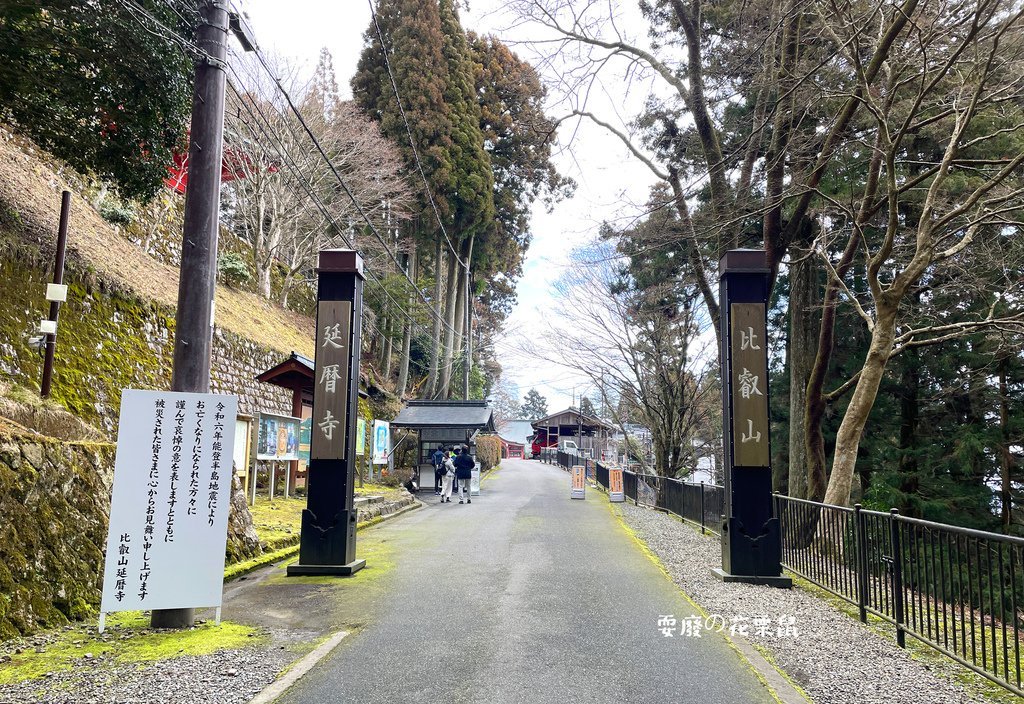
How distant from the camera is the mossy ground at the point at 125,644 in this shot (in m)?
4.42

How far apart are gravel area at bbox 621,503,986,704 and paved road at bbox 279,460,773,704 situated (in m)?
0.37

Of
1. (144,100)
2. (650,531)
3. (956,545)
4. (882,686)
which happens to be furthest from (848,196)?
(144,100)

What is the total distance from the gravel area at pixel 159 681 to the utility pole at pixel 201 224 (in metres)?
0.98

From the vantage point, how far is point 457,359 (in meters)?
35.3

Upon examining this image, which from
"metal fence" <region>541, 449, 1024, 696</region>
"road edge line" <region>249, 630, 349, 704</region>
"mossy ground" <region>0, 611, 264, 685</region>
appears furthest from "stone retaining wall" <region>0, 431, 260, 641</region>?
"metal fence" <region>541, 449, 1024, 696</region>

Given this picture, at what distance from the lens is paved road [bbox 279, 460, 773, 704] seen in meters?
4.23

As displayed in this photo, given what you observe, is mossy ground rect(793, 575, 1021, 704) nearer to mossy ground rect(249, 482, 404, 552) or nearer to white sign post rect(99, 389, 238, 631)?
white sign post rect(99, 389, 238, 631)

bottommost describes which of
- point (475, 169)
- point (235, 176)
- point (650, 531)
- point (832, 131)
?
point (650, 531)

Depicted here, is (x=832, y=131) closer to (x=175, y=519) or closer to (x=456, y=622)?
(x=456, y=622)

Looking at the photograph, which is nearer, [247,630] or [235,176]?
[247,630]

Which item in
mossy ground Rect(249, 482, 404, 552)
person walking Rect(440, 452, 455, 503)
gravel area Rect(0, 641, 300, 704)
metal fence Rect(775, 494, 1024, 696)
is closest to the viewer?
gravel area Rect(0, 641, 300, 704)

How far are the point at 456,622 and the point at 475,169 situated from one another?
2387 centimetres

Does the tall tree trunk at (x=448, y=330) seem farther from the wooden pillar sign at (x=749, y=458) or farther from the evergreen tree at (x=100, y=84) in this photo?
the wooden pillar sign at (x=749, y=458)

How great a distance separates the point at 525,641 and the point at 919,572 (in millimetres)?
3034
